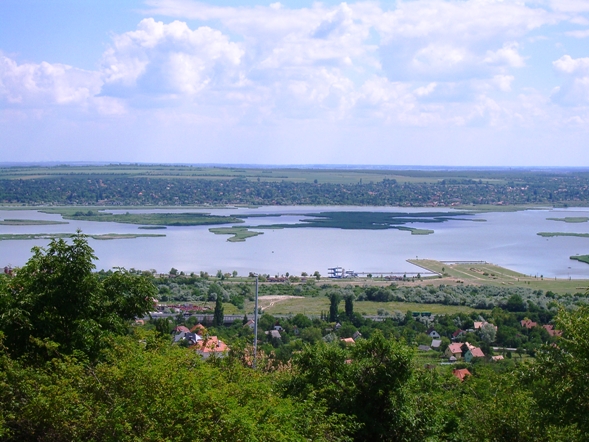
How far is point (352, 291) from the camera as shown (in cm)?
1831

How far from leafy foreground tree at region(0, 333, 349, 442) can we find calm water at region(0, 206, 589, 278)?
17362mm

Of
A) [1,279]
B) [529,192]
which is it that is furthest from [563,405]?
[529,192]

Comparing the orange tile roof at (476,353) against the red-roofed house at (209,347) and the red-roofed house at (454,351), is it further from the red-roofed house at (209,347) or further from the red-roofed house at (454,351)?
the red-roofed house at (209,347)

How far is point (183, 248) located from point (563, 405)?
23.1 meters

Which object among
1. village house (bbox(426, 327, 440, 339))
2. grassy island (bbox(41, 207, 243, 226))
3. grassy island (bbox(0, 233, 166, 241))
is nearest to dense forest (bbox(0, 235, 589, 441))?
village house (bbox(426, 327, 440, 339))

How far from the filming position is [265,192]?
62.2 meters

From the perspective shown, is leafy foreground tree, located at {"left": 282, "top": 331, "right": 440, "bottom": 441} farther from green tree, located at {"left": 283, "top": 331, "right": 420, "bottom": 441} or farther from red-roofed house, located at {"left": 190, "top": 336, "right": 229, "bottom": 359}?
red-roofed house, located at {"left": 190, "top": 336, "right": 229, "bottom": 359}

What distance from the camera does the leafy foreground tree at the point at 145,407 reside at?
10.2ft

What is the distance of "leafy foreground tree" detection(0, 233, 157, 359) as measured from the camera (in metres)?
4.48

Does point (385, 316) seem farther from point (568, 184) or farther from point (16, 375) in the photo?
point (568, 184)

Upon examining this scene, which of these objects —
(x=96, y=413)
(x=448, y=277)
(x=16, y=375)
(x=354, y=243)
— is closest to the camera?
(x=96, y=413)

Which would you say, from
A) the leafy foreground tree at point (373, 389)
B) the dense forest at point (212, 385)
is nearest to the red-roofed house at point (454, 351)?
the dense forest at point (212, 385)

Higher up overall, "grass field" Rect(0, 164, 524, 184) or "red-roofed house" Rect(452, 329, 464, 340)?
"grass field" Rect(0, 164, 524, 184)

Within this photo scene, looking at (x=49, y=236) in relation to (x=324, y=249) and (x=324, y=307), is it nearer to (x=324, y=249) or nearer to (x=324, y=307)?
(x=324, y=249)
